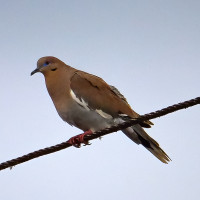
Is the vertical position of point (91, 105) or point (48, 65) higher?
point (48, 65)

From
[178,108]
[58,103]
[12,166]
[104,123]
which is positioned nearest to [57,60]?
[58,103]

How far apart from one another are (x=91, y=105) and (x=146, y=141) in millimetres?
718

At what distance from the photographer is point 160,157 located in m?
5.14

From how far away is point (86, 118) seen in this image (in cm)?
529

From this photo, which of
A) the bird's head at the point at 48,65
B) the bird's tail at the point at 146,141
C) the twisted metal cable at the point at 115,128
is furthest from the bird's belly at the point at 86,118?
Result: the twisted metal cable at the point at 115,128

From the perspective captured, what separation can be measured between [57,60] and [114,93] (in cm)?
88

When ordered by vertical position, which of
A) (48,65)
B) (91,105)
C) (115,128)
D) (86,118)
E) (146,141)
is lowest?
(115,128)

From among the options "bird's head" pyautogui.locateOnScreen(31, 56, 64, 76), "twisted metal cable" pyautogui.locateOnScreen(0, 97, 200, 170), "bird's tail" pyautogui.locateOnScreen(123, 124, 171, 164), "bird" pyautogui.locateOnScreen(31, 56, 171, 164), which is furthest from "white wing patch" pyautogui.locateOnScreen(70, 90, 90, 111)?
"twisted metal cable" pyautogui.locateOnScreen(0, 97, 200, 170)

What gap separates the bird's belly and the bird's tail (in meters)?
0.27

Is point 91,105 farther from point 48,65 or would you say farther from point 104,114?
point 48,65

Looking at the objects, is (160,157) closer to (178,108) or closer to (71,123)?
(71,123)

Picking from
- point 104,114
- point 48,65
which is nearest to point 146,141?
point 104,114

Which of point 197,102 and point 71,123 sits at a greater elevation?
point 71,123

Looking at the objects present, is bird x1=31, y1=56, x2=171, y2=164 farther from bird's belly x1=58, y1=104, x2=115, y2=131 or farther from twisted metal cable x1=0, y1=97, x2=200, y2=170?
twisted metal cable x1=0, y1=97, x2=200, y2=170
